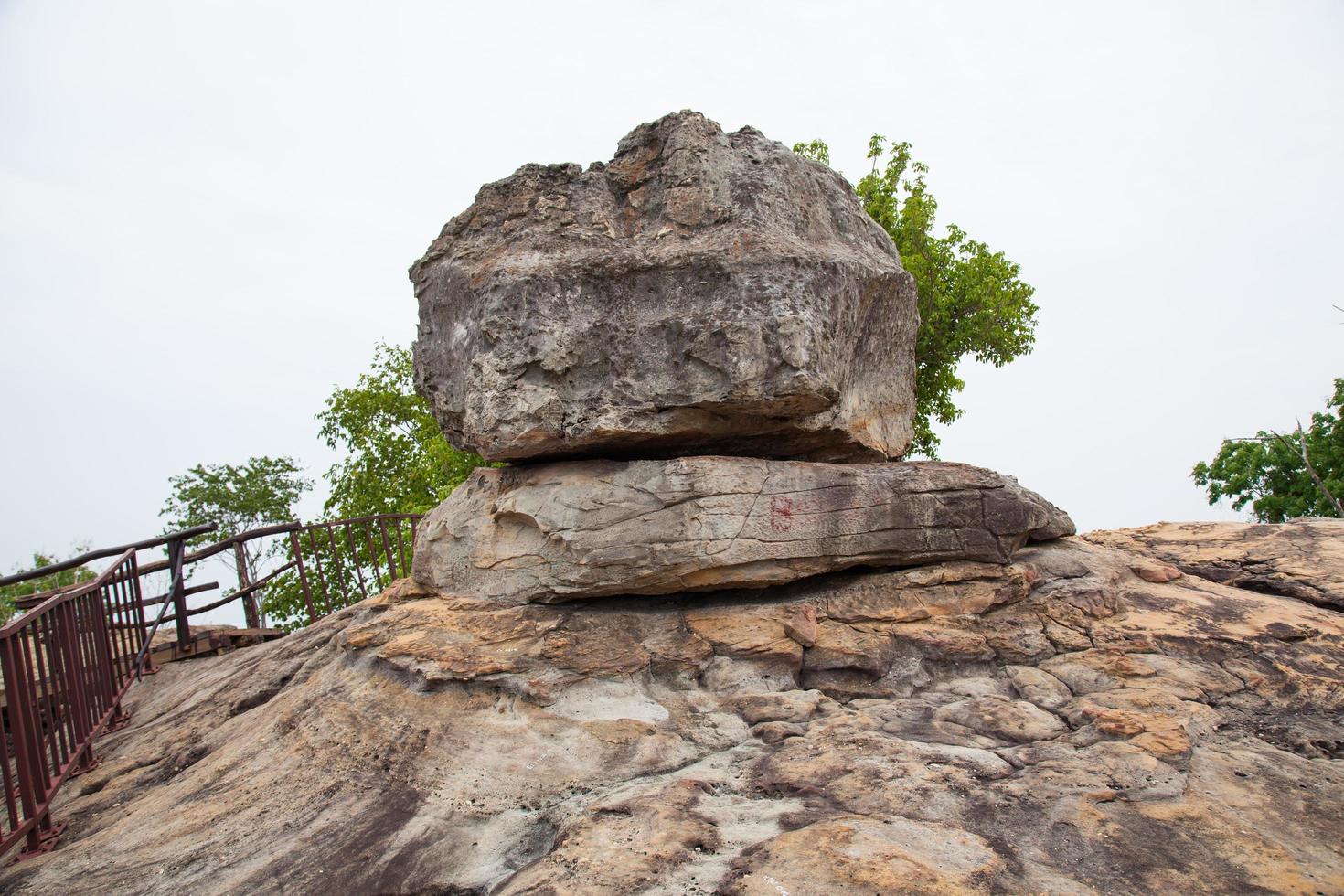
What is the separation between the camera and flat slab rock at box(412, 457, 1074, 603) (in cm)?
547

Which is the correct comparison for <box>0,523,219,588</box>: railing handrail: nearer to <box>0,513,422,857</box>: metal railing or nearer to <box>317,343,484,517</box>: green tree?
<box>0,513,422,857</box>: metal railing

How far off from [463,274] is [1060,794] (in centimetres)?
469

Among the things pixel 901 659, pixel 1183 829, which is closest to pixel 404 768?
pixel 901 659

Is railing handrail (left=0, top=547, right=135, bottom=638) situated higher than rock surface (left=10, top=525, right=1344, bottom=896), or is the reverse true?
railing handrail (left=0, top=547, right=135, bottom=638)

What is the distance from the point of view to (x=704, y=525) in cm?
546

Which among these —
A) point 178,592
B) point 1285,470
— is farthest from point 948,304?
point 178,592

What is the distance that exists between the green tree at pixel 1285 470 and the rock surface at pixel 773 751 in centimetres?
1148

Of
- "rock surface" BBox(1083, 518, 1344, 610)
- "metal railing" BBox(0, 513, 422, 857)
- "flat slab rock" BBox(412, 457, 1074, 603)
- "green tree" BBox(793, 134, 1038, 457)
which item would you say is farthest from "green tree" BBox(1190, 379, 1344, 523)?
"metal railing" BBox(0, 513, 422, 857)

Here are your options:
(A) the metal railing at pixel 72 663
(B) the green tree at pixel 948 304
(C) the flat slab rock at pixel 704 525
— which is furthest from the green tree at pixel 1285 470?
(A) the metal railing at pixel 72 663

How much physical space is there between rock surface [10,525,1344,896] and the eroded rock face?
119 centimetres

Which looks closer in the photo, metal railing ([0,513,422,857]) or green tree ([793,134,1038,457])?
metal railing ([0,513,422,857])

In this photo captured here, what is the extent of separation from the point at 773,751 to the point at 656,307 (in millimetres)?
2825

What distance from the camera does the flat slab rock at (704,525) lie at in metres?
5.47

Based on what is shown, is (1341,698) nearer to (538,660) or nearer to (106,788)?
(538,660)
